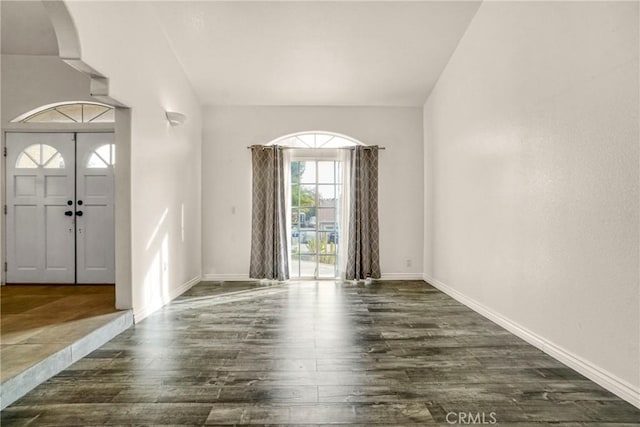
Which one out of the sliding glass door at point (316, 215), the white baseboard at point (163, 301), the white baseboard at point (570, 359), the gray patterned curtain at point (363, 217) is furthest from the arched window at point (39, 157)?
the white baseboard at point (570, 359)

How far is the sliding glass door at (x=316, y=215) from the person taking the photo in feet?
19.0

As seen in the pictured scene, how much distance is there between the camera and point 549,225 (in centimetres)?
267

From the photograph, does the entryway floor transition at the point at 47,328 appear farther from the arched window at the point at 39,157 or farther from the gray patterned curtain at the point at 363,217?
the gray patterned curtain at the point at 363,217

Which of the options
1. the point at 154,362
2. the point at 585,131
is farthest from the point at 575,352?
the point at 154,362

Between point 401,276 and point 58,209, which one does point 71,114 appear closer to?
point 58,209

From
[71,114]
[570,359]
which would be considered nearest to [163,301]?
[71,114]

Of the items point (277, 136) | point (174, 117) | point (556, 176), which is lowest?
point (556, 176)

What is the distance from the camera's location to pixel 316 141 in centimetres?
587

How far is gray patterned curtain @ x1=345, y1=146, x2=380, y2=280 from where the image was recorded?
556 centimetres

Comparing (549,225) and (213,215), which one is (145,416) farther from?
(213,215)

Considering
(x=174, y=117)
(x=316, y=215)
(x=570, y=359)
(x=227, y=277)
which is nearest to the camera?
(x=570, y=359)

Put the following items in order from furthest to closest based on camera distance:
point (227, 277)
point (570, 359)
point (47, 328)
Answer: point (227, 277), point (47, 328), point (570, 359)

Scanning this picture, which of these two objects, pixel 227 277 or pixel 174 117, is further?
pixel 227 277

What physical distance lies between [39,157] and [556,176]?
19.0 ft
